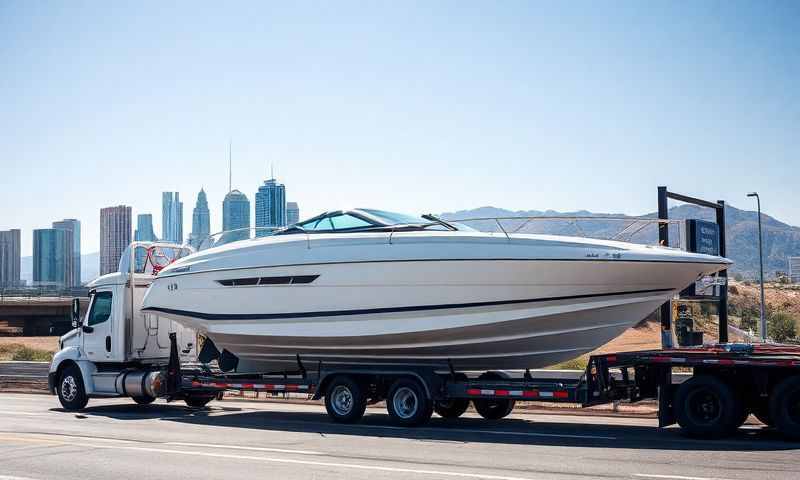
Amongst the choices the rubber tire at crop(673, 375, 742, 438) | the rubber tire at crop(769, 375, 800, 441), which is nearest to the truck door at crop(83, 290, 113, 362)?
the rubber tire at crop(673, 375, 742, 438)

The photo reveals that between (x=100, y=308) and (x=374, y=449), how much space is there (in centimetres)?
972

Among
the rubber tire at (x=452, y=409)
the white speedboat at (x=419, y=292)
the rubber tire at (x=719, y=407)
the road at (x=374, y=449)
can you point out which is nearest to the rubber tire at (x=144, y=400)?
the road at (x=374, y=449)

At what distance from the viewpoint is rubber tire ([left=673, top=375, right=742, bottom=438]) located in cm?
1198

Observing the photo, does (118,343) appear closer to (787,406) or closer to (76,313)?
(76,313)

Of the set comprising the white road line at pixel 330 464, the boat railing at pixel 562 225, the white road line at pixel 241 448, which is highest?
the boat railing at pixel 562 225

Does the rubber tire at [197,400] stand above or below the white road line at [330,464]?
below

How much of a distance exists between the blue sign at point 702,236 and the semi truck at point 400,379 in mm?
3607

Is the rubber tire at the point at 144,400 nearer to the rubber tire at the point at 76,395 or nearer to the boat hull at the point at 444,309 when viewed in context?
the rubber tire at the point at 76,395

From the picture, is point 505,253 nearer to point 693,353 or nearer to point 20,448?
point 693,353

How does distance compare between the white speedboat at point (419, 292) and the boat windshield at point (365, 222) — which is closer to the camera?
the white speedboat at point (419, 292)

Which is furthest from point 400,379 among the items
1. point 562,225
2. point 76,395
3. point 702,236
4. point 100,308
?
point 76,395

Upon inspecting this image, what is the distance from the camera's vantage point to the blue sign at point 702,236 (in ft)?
55.6

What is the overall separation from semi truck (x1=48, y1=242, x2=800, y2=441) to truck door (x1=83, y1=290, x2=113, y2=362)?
0.03m

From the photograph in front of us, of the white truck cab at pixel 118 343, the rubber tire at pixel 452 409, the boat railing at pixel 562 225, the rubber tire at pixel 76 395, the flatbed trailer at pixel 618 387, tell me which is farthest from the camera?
the rubber tire at pixel 76 395
